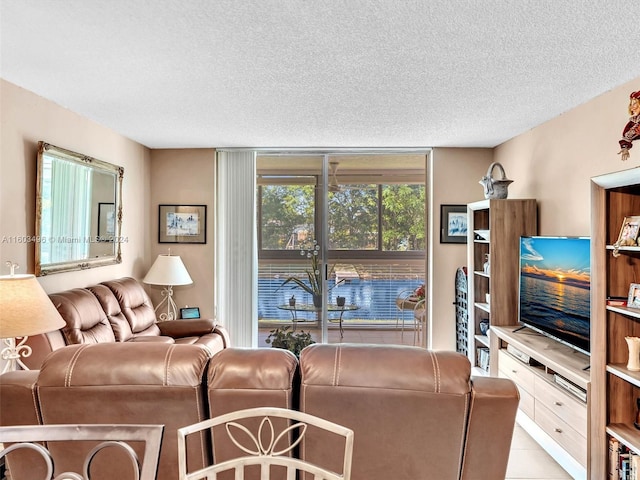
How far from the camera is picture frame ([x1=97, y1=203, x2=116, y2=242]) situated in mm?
4012

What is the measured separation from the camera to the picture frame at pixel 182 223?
17.0 feet

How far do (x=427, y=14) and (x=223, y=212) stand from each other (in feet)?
12.2

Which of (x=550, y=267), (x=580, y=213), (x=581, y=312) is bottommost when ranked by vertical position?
(x=581, y=312)

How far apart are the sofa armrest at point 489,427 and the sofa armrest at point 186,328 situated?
3.14 m

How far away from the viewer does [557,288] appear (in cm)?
313

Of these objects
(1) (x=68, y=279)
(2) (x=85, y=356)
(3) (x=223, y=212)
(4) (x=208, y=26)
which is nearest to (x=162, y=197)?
(3) (x=223, y=212)

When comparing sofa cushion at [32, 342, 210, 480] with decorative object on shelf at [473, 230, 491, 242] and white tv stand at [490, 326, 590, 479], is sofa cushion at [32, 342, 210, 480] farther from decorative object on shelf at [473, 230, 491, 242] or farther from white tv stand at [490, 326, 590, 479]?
decorative object on shelf at [473, 230, 491, 242]

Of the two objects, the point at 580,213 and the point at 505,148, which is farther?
the point at 505,148

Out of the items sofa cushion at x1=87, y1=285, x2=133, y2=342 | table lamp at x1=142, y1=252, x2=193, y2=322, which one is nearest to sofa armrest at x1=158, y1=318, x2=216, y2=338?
table lamp at x1=142, y1=252, x2=193, y2=322

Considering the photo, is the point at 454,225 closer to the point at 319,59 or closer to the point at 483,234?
the point at 483,234

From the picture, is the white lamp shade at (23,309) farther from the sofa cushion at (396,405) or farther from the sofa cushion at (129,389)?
the sofa cushion at (396,405)

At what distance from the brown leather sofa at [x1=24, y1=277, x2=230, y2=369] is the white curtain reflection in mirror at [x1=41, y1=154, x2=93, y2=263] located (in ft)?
1.11

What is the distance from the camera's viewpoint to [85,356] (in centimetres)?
166

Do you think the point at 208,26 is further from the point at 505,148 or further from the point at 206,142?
the point at 505,148
